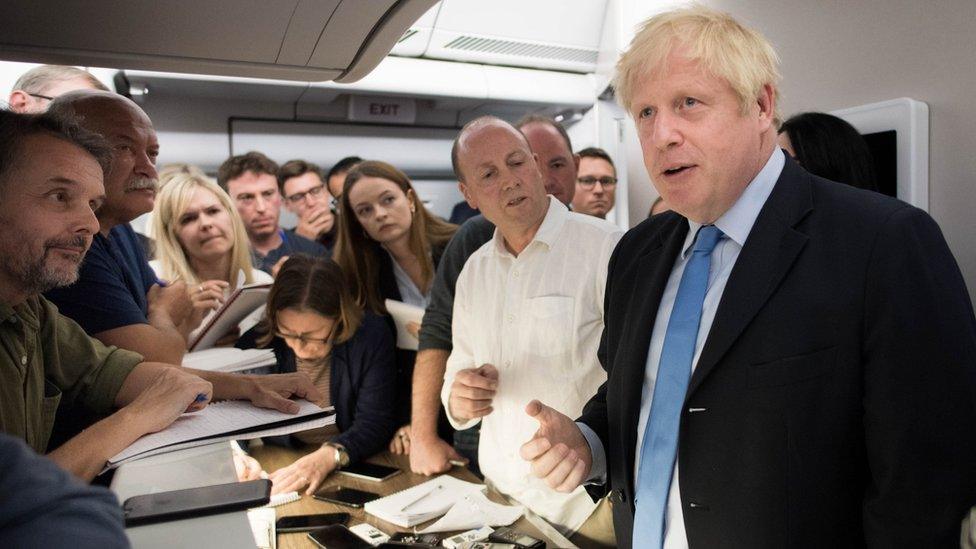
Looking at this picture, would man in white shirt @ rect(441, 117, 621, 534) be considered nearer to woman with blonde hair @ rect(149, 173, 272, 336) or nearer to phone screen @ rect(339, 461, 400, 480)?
phone screen @ rect(339, 461, 400, 480)

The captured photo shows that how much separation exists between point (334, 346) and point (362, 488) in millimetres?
602

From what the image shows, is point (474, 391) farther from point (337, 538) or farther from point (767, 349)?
point (767, 349)

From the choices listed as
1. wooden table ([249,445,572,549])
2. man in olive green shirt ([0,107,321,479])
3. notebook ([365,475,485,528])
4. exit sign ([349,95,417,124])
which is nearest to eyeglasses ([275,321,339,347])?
wooden table ([249,445,572,549])

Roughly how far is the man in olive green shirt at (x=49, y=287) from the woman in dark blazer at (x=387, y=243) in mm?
1566

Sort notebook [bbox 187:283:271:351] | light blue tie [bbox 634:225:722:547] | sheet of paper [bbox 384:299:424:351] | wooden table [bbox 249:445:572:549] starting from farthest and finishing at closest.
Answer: sheet of paper [bbox 384:299:424:351] → notebook [bbox 187:283:271:351] → wooden table [bbox 249:445:572:549] → light blue tie [bbox 634:225:722:547]

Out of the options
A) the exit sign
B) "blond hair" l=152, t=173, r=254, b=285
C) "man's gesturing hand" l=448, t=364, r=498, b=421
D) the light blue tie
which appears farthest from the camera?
the exit sign

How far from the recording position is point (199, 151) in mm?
4066

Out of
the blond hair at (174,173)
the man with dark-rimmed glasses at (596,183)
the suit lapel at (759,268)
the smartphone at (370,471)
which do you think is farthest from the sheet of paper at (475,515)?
the man with dark-rimmed glasses at (596,183)

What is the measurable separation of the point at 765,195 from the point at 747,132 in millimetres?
120

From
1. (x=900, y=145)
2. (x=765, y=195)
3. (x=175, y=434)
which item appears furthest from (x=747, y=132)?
(x=900, y=145)

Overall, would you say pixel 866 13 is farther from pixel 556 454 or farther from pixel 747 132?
pixel 556 454

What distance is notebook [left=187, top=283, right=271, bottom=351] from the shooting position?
2072mm

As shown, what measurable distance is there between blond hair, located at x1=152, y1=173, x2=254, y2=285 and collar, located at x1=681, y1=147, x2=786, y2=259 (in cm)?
220

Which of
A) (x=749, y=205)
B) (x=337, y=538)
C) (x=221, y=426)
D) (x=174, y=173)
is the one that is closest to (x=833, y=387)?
(x=749, y=205)
